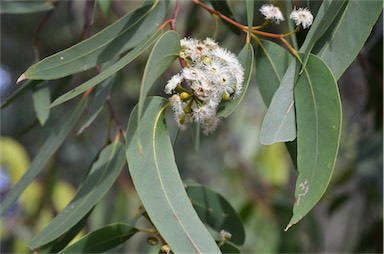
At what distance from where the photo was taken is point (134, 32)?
1.10 meters

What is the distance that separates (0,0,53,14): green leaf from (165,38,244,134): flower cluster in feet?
1.98

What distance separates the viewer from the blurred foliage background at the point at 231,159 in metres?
2.07

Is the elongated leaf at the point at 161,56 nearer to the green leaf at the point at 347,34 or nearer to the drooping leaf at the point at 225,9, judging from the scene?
the green leaf at the point at 347,34

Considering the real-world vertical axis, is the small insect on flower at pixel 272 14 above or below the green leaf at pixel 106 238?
above

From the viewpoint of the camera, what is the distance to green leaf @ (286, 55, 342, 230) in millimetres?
948

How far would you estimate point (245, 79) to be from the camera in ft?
3.25

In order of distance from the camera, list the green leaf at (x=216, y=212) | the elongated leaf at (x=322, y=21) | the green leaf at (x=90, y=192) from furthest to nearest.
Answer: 1. the green leaf at (x=216, y=212)
2. the green leaf at (x=90, y=192)
3. the elongated leaf at (x=322, y=21)

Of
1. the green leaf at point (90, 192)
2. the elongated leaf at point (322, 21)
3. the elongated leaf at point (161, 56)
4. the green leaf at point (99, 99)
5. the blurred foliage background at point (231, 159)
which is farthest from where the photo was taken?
the blurred foliage background at point (231, 159)

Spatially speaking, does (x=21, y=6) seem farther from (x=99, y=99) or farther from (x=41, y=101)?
(x=99, y=99)

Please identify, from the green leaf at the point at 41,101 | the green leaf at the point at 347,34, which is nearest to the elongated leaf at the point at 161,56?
the green leaf at the point at 347,34

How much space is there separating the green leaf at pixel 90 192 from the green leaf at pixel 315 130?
1.06 feet

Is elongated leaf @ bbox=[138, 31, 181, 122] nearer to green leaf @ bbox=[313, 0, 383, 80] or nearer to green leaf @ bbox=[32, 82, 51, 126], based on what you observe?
green leaf @ bbox=[313, 0, 383, 80]

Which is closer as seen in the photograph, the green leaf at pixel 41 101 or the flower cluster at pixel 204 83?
the flower cluster at pixel 204 83

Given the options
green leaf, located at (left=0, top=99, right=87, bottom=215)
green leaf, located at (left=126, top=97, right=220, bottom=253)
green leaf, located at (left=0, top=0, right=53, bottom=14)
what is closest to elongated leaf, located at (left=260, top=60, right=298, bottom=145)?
green leaf, located at (left=126, top=97, right=220, bottom=253)
